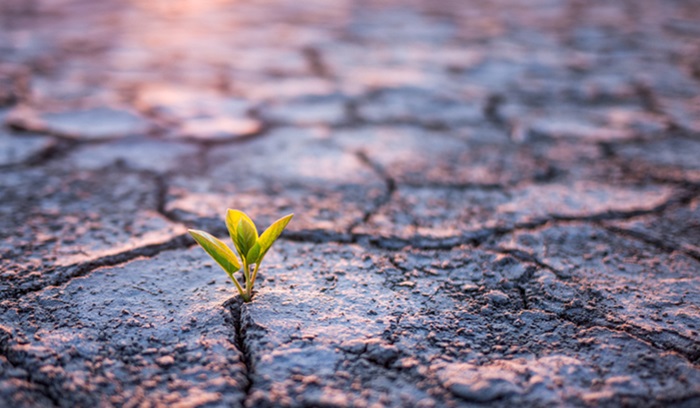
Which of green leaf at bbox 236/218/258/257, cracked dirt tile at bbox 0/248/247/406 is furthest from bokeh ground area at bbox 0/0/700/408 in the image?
green leaf at bbox 236/218/258/257

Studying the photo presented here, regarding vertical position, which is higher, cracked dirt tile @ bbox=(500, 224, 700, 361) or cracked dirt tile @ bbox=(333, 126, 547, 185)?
cracked dirt tile @ bbox=(333, 126, 547, 185)

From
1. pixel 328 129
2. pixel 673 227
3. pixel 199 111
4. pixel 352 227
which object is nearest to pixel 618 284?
pixel 673 227

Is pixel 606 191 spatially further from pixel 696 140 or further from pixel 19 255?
pixel 19 255

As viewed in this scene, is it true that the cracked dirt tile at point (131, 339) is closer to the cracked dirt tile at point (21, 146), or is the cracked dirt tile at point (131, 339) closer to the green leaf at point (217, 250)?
the green leaf at point (217, 250)

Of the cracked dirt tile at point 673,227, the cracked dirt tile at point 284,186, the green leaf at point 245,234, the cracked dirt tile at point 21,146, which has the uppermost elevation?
the green leaf at point 245,234

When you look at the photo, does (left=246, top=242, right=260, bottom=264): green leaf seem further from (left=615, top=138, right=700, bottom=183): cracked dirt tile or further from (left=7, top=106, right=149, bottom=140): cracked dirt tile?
(left=615, top=138, right=700, bottom=183): cracked dirt tile

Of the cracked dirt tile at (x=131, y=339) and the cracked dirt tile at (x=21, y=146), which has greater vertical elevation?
the cracked dirt tile at (x=21, y=146)

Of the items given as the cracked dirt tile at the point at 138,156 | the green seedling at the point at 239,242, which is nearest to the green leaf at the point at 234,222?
the green seedling at the point at 239,242
